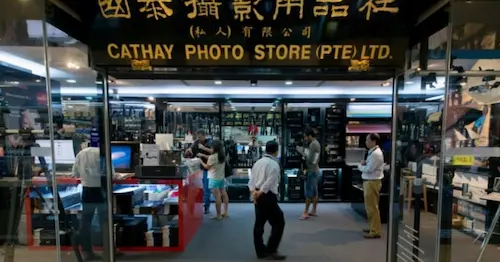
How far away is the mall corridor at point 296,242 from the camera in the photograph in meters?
3.70

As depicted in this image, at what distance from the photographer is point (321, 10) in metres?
2.14

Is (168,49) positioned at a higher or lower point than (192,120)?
higher

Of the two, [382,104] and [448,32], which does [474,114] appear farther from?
[382,104]

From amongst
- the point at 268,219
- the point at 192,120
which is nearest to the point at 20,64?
the point at 192,120

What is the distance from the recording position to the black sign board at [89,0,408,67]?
2145 mm

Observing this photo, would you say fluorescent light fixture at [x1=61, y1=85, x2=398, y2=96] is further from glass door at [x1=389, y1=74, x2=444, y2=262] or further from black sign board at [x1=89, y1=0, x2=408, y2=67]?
black sign board at [x1=89, y1=0, x2=408, y2=67]

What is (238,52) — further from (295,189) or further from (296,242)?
(295,189)

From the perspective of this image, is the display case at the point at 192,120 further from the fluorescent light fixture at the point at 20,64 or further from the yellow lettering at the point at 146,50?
the yellow lettering at the point at 146,50

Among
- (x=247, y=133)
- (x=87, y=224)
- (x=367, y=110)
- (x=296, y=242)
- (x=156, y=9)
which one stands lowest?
(x=296, y=242)

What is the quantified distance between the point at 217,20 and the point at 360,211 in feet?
15.8

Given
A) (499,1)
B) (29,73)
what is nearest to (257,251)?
(499,1)

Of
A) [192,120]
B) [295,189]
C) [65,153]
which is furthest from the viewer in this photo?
[192,120]

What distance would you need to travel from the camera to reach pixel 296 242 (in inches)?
164

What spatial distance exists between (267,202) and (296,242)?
1.06 metres
